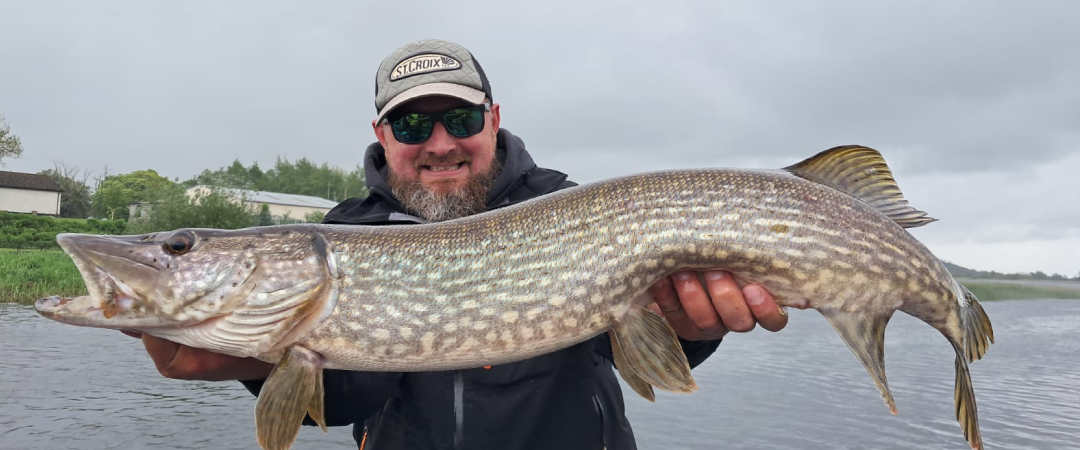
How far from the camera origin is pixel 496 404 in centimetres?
250

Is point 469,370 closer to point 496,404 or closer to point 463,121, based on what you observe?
point 496,404

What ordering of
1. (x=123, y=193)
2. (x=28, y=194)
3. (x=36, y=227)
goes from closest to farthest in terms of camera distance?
1. (x=36, y=227)
2. (x=28, y=194)
3. (x=123, y=193)

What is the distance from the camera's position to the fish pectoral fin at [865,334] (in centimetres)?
215

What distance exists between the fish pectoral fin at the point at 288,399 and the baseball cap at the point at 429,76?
1595 mm

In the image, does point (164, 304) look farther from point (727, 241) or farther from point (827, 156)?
point (827, 156)

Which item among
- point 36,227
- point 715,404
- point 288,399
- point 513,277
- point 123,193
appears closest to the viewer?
point 288,399

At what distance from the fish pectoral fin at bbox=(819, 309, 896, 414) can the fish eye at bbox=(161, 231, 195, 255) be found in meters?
2.14

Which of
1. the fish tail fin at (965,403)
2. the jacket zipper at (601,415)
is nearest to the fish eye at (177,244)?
the jacket zipper at (601,415)

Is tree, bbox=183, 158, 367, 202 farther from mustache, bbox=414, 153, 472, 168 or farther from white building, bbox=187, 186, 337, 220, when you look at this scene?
mustache, bbox=414, 153, 472, 168

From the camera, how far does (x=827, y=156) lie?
2289mm

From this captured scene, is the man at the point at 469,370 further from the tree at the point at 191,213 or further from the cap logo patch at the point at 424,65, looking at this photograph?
the tree at the point at 191,213

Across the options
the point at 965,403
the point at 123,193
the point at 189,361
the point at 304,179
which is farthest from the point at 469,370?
the point at 304,179

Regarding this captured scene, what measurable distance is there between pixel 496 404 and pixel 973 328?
5.97ft

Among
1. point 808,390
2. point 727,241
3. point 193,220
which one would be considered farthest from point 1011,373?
point 193,220
